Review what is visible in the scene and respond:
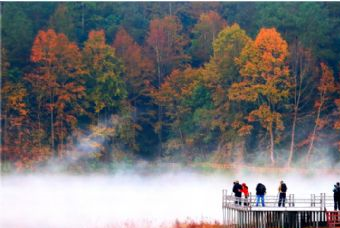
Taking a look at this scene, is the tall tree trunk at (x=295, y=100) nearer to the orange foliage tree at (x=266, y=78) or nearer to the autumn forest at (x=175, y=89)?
the autumn forest at (x=175, y=89)

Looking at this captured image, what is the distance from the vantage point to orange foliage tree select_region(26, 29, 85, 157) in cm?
13525

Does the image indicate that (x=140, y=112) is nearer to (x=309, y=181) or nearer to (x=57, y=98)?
(x=57, y=98)

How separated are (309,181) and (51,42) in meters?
26.1

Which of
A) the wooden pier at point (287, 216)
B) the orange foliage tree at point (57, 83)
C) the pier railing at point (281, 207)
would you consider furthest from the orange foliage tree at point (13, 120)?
the wooden pier at point (287, 216)

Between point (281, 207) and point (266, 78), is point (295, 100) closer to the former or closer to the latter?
point (266, 78)

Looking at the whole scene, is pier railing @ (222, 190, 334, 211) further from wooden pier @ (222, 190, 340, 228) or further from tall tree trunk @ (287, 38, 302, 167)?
tall tree trunk @ (287, 38, 302, 167)

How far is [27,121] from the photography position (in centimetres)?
13575

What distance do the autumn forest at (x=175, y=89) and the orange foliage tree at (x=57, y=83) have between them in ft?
0.26

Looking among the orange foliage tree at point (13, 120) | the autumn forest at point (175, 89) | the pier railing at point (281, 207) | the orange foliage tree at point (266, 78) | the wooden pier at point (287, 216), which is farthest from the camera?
the orange foliage tree at point (13, 120)

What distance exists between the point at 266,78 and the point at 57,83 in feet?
56.0

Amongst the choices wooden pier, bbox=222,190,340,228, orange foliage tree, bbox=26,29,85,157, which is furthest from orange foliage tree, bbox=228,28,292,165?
wooden pier, bbox=222,190,340,228

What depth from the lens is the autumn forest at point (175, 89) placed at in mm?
129500

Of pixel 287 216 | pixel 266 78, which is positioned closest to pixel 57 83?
pixel 266 78

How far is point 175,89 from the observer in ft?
446
